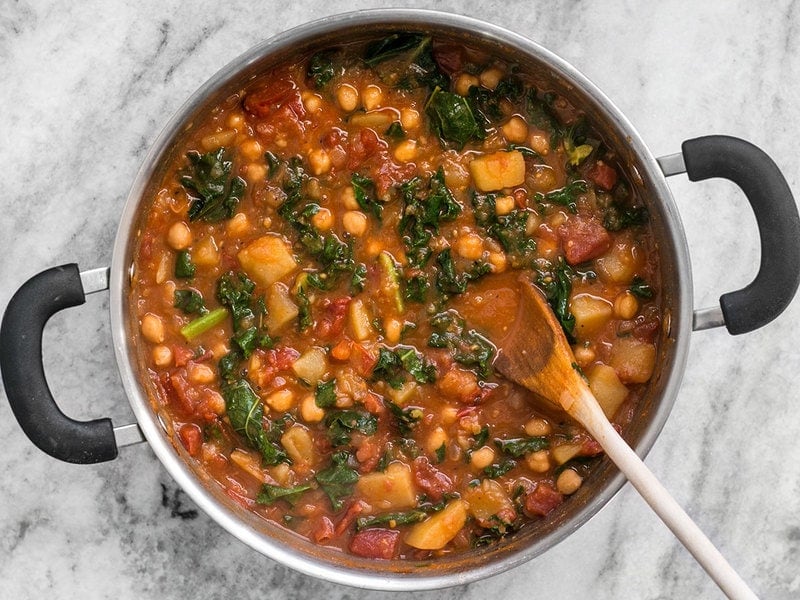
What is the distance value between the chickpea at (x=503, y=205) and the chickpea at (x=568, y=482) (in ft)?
3.70

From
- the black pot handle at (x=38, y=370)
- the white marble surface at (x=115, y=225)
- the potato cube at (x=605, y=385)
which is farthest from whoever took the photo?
the white marble surface at (x=115, y=225)

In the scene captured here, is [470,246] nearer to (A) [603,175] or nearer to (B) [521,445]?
(A) [603,175]

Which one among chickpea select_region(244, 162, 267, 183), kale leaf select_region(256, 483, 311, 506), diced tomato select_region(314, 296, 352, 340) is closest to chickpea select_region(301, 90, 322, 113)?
chickpea select_region(244, 162, 267, 183)

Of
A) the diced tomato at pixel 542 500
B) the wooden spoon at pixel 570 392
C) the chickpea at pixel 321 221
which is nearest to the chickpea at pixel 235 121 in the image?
the chickpea at pixel 321 221

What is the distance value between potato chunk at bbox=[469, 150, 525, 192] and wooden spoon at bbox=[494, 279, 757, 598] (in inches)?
16.4

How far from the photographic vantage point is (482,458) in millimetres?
4129

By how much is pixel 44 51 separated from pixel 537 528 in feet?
9.79

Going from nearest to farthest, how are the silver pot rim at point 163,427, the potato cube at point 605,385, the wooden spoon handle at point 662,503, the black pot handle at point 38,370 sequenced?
the wooden spoon handle at point 662,503 < the black pot handle at point 38,370 < the silver pot rim at point 163,427 < the potato cube at point 605,385

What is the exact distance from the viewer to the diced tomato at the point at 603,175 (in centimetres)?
414

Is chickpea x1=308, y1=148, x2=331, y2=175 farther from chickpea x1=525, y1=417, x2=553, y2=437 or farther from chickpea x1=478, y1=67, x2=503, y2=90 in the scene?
chickpea x1=525, y1=417, x2=553, y2=437

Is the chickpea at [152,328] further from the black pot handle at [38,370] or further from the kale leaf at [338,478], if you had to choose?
the kale leaf at [338,478]

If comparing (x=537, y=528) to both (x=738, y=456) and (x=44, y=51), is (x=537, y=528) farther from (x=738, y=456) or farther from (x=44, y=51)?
(x=44, y=51)

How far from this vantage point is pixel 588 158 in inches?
163

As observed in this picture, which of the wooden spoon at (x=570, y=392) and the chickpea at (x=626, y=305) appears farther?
the chickpea at (x=626, y=305)
